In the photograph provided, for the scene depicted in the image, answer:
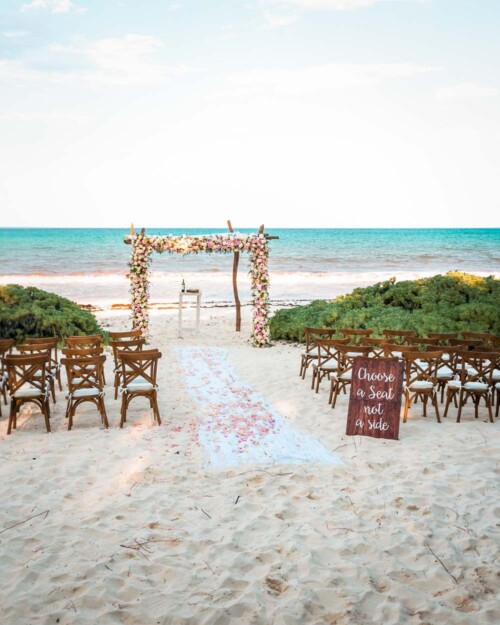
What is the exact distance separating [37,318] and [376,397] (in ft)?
31.2

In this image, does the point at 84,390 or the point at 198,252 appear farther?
the point at 198,252

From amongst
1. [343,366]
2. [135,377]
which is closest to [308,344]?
[343,366]

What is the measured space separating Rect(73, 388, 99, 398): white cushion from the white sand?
466 millimetres

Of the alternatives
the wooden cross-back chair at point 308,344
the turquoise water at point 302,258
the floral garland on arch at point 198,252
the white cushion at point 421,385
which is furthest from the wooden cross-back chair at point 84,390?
the turquoise water at point 302,258

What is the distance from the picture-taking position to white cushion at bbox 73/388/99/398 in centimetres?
713

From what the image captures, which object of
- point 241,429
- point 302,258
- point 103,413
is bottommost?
point 241,429

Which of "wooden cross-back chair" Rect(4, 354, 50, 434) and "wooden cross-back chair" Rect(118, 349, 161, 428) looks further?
"wooden cross-back chair" Rect(118, 349, 161, 428)

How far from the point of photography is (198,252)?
543 inches

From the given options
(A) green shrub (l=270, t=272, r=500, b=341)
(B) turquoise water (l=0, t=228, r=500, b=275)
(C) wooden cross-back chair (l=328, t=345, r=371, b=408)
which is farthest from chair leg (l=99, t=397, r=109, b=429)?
(B) turquoise water (l=0, t=228, r=500, b=275)

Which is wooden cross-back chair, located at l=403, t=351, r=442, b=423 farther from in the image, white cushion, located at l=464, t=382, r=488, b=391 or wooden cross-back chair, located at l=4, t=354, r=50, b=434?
wooden cross-back chair, located at l=4, t=354, r=50, b=434

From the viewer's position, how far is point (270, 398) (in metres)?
A: 8.80

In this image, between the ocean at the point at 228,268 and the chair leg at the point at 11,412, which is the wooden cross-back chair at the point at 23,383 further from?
the ocean at the point at 228,268

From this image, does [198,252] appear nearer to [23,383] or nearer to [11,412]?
[23,383]

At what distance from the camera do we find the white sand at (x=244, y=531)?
3.59m
